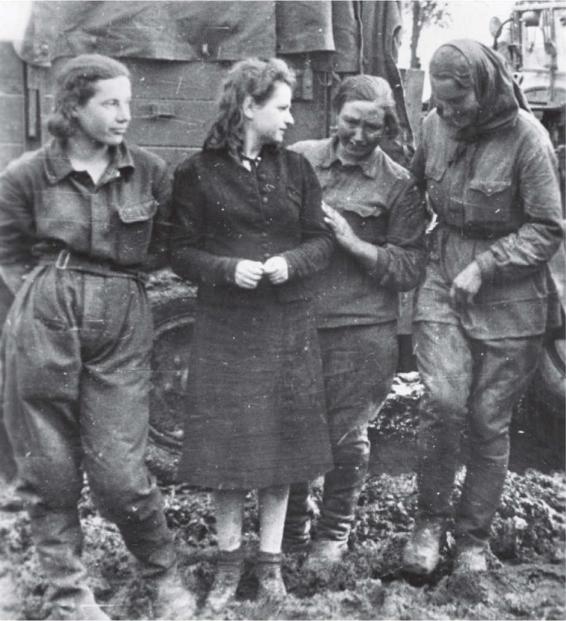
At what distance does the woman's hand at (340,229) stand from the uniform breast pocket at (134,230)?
2.27ft

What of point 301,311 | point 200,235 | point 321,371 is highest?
point 200,235

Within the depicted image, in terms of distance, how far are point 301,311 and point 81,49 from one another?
5.58 feet

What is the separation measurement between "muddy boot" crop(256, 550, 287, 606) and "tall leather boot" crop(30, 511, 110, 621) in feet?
2.00

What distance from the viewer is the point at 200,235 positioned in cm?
362

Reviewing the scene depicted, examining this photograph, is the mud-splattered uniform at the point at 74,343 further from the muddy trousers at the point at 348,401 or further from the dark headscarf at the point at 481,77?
the dark headscarf at the point at 481,77

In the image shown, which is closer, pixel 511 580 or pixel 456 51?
pixel 456 51

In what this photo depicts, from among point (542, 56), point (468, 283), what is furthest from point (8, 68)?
point (542, 56)

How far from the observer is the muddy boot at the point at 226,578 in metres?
3.64

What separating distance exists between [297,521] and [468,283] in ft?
4.02

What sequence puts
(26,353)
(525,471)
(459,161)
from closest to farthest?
(26,353) → (459,161) → (525,471)

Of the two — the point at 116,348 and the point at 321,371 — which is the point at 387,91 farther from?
the point at 116,348

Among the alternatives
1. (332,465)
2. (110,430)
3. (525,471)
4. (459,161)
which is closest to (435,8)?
(459,161)

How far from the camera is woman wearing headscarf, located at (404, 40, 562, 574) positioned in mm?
3791

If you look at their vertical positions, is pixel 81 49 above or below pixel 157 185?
above
